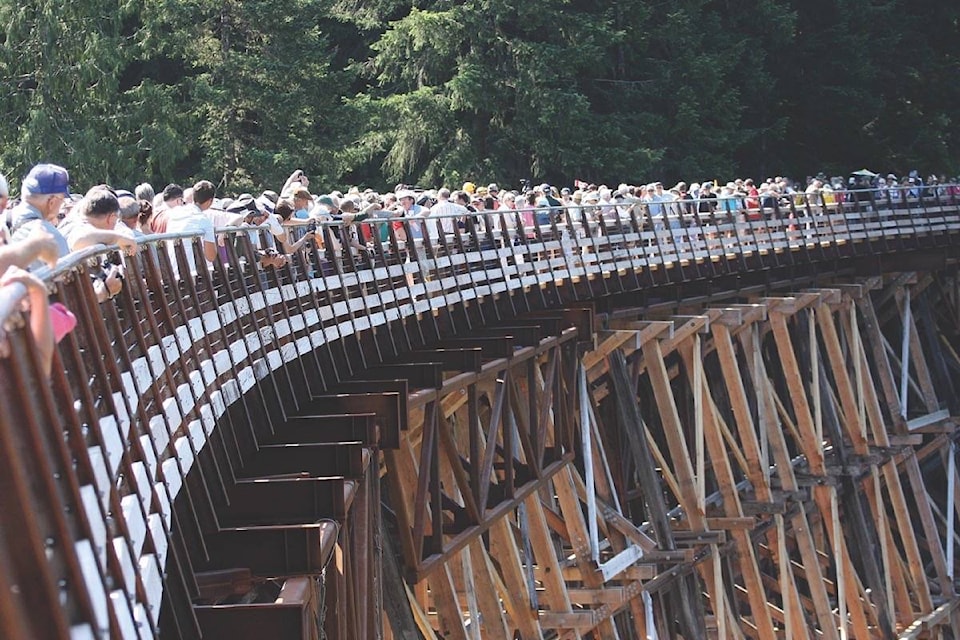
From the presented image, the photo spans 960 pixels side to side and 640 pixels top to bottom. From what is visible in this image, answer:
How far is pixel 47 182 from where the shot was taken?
651cm

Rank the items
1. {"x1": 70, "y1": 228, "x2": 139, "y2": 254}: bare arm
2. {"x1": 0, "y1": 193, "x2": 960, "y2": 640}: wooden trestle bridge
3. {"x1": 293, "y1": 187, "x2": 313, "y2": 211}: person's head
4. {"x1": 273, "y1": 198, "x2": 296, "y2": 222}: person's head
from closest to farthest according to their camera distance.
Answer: {"x1": 0, "y1": 193, "x2": 960, "y2": 640}: wooden trestle bridge
{"x1": 70, "y1": 228, "x2": 139, "y2": 254}: bare arm
{"x1": 273, "y1": 198, "x2": 296, "y2": 222}: person's head
{"x1": 293, "y1": 187, "x2": 313, "y2": 211}: person's head

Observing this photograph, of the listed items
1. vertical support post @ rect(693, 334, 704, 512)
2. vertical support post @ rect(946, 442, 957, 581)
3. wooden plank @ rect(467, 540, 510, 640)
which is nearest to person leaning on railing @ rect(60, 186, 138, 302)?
wooden plank @ rect(467, 540, 510, 640)

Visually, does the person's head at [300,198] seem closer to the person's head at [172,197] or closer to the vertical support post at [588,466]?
the person's head at [172,197]

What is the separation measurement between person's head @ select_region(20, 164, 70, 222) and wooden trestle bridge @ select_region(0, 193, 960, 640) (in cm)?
42

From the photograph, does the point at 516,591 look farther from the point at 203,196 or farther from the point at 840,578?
the point at 840,578

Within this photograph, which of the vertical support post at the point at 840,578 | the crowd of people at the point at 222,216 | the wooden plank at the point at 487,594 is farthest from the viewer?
the vertical support post at the point at 840,578

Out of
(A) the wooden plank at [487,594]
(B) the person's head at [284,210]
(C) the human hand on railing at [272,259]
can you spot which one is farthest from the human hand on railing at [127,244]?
(A) the wooden plank at [487,594]

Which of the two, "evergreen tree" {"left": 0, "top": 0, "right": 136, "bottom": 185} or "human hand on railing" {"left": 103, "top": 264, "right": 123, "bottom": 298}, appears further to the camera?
"evergreen tree" {"left": 0, "top": 0, "right": 136, "bottom": 185}

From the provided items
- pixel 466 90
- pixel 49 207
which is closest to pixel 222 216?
pixel 49 207

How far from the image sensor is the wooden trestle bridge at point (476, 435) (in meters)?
4.95

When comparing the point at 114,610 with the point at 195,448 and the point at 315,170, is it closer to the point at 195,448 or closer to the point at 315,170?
the point at 195,448

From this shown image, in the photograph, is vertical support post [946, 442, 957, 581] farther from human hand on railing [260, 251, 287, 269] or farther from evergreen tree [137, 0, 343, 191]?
human hand on railing [260, 251, 287, 269]

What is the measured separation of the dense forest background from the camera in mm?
38188

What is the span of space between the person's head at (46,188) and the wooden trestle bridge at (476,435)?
423mm
